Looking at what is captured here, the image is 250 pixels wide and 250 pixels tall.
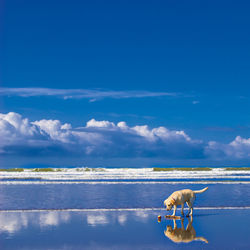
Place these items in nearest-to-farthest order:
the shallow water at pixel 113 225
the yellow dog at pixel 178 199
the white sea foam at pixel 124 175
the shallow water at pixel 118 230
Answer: the shallow water at pixel 118 230, the shallow water at pixel 113 225, the yellow dog at pixel 178 199, the white sea foam at pixel 124 175

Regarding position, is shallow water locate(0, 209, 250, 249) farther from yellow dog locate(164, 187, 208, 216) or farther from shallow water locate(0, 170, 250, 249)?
yellow dog locate(164, 187, 208, 216)

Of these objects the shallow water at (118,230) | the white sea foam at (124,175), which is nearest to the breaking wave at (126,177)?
the white sea foam at (124,175)

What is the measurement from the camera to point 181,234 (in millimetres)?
12117

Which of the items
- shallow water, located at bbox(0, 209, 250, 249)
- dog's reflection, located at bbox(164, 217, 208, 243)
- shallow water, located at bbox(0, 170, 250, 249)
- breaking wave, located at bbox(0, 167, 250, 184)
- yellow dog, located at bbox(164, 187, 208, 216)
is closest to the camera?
shallow water, located at bbox(0, 209, 250, 249)

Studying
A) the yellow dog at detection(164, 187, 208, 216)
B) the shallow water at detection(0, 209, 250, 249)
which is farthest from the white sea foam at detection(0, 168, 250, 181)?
the yellow dog at detection(164, 187, 208, 216)

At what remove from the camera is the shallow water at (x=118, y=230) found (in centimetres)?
1090

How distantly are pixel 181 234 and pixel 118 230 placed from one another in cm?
222

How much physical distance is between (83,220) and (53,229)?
1.80 metres

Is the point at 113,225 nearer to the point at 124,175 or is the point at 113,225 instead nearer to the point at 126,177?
the point at 126,177

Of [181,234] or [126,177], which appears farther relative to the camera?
[126,177]

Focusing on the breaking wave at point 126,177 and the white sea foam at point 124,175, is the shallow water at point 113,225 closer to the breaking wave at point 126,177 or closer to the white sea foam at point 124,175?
the breaking wave at point 126,177

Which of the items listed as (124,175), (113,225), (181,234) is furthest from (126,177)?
(181,234)

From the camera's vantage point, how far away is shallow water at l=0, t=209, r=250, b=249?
35.8ft

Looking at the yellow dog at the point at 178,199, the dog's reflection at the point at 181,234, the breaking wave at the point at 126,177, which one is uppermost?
the breaking wave at the point at 126,177
